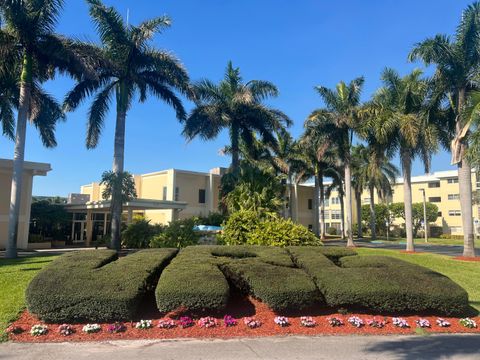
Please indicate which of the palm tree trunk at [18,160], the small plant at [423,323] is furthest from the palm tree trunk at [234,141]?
the small plant at [423,323]

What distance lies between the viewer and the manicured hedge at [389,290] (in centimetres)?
729

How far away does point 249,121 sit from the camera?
24891 mm

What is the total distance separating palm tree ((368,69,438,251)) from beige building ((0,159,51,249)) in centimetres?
1967

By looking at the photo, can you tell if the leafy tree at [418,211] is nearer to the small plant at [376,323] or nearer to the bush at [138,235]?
the bush at [138,235]

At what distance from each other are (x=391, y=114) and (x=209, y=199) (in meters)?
19.7

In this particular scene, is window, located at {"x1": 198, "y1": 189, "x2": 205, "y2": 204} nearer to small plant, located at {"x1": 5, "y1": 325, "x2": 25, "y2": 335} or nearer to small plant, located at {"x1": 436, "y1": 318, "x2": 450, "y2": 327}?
small plant, located at {"x1": 5, "y1": 325, "x2": 25, "y2": 335}

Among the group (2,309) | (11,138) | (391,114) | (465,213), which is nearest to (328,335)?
(2,309)

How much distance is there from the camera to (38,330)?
629 cm

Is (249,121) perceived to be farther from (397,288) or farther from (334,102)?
(397,288)

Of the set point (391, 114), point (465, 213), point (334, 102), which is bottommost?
point (465, 213)

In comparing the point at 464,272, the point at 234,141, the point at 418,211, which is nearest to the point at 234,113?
the point at 234,141

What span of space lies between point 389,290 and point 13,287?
8.46 meters

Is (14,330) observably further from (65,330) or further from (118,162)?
(118,162)

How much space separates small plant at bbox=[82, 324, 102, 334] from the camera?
6365mm
